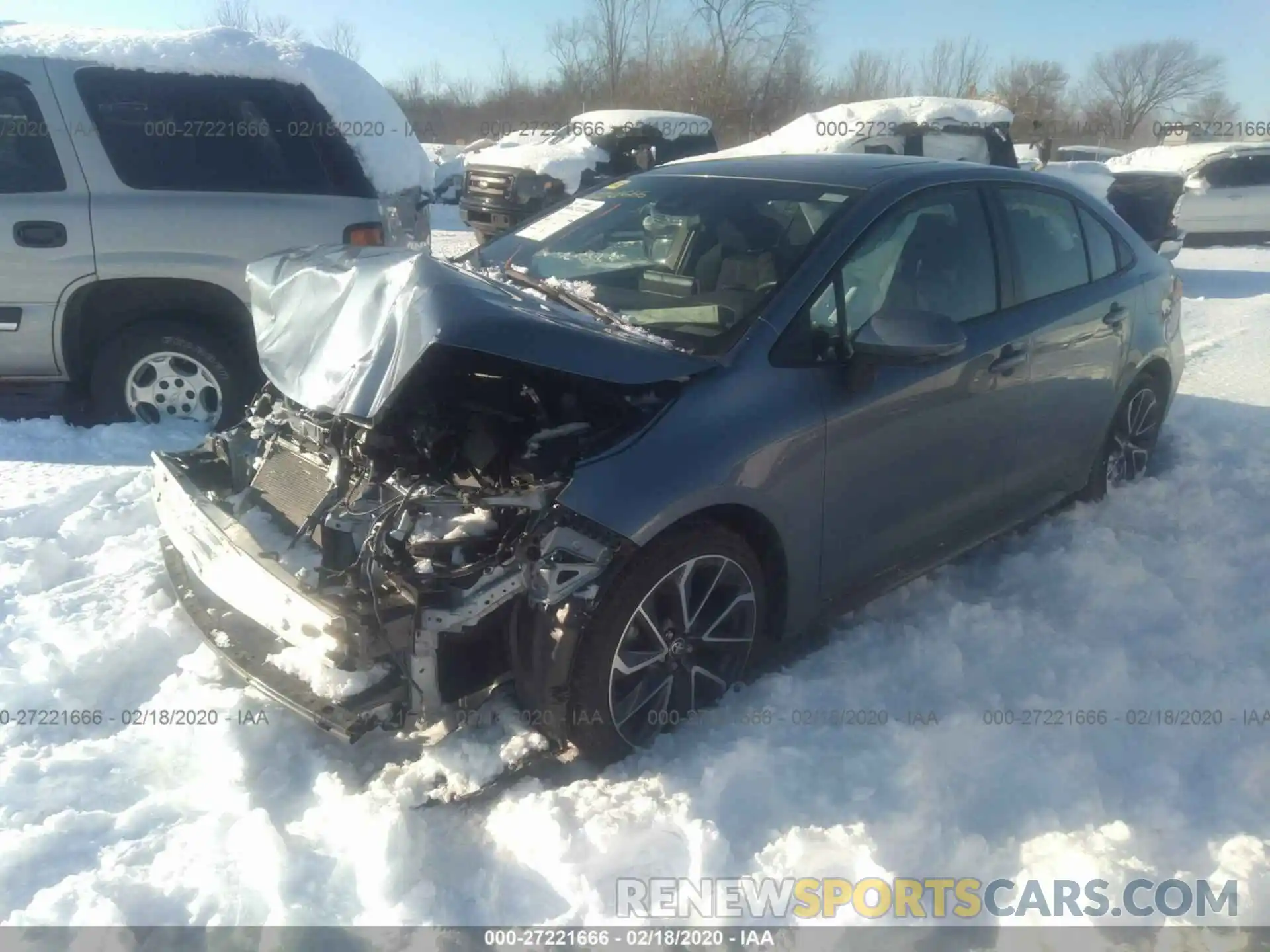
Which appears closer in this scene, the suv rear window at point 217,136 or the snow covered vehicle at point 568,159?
the suv rear window at point 217,136

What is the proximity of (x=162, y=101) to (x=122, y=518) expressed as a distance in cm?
250

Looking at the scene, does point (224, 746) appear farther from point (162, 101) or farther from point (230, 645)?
point (162, 101)

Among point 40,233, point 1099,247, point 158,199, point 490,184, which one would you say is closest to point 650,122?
point 490,184

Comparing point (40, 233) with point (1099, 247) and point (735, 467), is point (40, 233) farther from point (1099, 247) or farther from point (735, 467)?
point (1099, 247)

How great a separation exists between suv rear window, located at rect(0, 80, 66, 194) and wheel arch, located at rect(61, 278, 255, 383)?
1.97 feet

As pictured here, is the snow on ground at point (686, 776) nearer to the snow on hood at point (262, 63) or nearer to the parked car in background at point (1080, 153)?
the snow on hood at point (262, 63)

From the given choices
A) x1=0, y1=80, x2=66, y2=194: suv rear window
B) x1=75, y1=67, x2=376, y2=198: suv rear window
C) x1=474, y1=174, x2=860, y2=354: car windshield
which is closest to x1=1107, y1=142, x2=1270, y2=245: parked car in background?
x1=75, y1=67, x2=376, y2=198: suv rear window

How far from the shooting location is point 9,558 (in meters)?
4.00

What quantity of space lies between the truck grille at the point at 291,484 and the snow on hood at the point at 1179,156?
581 inches

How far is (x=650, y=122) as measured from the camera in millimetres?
14578

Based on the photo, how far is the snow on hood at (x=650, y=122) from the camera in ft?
47.4

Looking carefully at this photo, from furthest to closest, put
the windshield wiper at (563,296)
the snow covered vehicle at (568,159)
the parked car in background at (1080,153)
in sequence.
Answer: the parked car in background at (1080,153) < the snow covered vehicle at (568,159) < the windshield wiper at (563,296)

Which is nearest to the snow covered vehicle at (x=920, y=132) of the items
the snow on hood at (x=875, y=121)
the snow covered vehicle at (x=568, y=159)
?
the snow on hood at (x=875, y=121)

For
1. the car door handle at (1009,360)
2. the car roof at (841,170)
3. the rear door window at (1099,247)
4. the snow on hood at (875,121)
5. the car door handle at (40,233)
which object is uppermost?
the snow on hood at (875,121)
